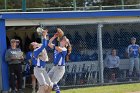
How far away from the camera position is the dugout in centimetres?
1483

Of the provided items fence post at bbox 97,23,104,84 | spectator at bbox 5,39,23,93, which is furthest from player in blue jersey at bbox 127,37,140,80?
spectator at bbox 5,39,23,93

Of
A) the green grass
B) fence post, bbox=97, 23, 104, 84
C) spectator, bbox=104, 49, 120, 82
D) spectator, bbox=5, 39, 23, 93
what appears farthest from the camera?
spectator, bbox=104, 49, 120, 82

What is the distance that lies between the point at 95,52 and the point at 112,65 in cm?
82

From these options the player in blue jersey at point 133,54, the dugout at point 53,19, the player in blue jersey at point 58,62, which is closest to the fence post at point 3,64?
the dugout at point 53,19

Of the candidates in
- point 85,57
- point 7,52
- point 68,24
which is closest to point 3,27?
point 7,52

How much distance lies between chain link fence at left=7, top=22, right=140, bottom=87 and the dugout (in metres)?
0.30

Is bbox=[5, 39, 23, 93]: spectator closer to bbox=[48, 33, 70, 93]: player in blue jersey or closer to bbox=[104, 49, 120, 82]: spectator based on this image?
bbox=[48, 33, 70, 93]: player in blue jersey

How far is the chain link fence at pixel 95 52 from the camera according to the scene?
628 inches

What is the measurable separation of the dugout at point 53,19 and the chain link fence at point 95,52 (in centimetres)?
30

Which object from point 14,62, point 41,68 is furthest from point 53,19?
A: point 41,68

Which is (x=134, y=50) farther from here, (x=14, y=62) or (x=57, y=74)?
(x=57, y=74)

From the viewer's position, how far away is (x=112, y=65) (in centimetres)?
1631

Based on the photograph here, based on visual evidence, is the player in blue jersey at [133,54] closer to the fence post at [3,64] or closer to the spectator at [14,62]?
the spectator at [14,62]

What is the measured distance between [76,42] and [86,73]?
1.29m
